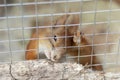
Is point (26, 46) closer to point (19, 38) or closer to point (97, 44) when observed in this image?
point (19, 38)

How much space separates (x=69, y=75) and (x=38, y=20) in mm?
281

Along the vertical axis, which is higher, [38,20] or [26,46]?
[38,20]

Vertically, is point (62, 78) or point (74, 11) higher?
point (74, 11)

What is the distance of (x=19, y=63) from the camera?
153 cm

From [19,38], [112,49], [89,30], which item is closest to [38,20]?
[19,38]

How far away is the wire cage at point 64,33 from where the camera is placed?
1489mm

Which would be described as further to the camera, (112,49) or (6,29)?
(112,49)

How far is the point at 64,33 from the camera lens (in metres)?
1.50

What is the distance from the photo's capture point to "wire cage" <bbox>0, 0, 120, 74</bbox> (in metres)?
1.49

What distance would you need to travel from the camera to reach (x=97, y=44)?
154 cm

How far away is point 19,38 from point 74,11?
274 millimetres

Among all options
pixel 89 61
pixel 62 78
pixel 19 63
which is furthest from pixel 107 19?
pixel 19 63

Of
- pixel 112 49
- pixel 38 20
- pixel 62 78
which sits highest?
pixel 38 20

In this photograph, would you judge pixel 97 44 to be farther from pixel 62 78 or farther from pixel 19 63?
pixel 19 63
